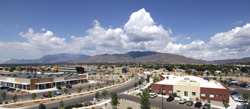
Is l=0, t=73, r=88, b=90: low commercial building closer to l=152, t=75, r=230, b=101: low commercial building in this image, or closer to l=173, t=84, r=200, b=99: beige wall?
l=152, t=75, r=230, b=101: low commercial building

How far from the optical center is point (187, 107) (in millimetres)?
33469

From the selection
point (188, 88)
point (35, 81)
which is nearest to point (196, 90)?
point (188, 88)

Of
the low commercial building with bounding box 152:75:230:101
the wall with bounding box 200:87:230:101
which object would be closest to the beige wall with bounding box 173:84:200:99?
the low commercial building with bounding box 152:75:230:101

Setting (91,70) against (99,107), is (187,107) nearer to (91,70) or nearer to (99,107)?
(99,107)

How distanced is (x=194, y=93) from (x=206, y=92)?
302cm

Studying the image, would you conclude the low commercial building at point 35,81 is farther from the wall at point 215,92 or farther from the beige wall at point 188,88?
the wall at point 215,92

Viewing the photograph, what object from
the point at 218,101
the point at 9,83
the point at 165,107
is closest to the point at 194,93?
the point at 218,101

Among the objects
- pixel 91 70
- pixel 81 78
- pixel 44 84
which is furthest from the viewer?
pixel 91 70

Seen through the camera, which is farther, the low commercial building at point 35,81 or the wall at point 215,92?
the low commercial building at point 35,81

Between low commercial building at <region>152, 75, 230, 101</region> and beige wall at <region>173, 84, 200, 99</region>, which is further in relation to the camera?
beige wall at <region>173, 84, 200, 99</region>

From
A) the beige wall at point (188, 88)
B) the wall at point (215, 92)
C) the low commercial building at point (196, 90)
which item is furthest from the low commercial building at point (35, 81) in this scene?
the wall at point (215, 92)

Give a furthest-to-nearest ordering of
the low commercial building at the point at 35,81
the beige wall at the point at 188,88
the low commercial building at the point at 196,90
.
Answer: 1. the low commercial building at the point at 35,81
2. the beige wall at the point at 188,88
3. the low commercial building at the point at 196,90

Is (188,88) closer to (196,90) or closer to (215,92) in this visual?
(196,90)

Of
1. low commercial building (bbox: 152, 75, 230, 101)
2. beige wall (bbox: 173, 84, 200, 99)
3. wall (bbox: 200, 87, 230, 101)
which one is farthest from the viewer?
beige wall (bbox: 173, 84, 200, 99)
